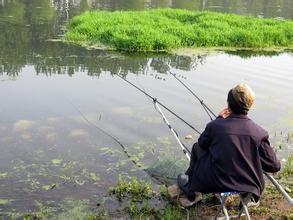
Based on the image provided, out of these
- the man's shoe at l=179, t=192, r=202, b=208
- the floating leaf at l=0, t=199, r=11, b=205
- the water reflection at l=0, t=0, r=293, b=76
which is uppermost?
the water reflection at l=0, t=0, r=293, b=76

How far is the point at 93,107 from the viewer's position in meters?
10.4

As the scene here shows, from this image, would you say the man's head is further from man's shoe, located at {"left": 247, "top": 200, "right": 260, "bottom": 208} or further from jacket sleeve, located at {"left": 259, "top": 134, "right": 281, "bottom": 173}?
man's shoe, located at {"left": 247, "top": 200, "right": 260, "bottom": 208}

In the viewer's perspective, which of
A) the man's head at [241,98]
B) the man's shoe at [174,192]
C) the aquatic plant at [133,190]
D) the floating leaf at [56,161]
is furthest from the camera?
the floating leaf at [56,161]

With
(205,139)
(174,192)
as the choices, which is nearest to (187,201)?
(174,192)

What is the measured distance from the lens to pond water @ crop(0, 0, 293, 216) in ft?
22.8

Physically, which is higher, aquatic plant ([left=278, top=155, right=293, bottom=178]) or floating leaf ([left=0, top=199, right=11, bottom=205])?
aquatic plant ([left=278, top=155, right=293, bottom=178])

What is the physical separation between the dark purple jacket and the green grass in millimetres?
12497

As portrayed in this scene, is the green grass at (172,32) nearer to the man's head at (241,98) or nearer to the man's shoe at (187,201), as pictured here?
the man's shoe at (187,201)

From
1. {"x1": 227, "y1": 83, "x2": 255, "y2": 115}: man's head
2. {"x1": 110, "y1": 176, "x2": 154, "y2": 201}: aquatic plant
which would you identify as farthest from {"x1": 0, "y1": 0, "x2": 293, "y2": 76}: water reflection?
{"x1": 227, "y1": 83, "x2": 255, "y2": 115}: man's head

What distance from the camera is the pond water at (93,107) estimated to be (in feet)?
22.8

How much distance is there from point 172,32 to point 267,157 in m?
14.6

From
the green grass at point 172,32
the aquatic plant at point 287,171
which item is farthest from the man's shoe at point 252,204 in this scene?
the green grass at point 172,32

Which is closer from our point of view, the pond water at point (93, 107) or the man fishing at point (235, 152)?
the man fishing at point (235, 152)

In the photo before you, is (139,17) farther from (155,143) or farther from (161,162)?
(161,162)
